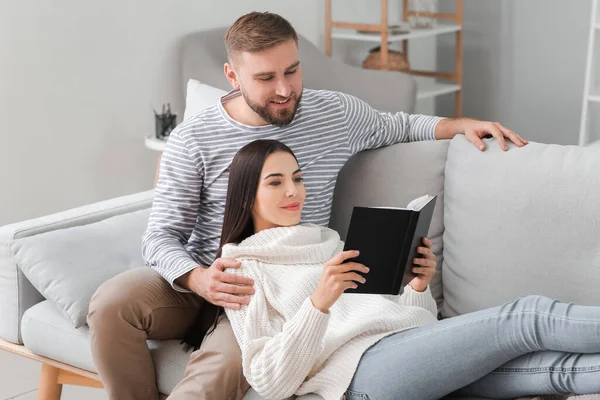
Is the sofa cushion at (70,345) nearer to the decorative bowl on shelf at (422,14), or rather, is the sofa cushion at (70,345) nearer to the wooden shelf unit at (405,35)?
the wooden shelf unit at (405,35)

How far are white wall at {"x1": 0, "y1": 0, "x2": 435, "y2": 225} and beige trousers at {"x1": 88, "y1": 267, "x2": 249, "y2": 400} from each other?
128 cm

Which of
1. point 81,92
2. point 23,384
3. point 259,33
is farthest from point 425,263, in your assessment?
point 81,92

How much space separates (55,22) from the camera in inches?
121

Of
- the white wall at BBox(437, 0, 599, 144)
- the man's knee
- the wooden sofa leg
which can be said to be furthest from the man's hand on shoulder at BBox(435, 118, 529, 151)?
the white wall at BBox(437, 0, 599, 144)

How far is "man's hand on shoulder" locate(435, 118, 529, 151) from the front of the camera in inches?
79.3

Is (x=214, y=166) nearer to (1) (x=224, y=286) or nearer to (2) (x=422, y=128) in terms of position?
(1) (x=224, y=286)

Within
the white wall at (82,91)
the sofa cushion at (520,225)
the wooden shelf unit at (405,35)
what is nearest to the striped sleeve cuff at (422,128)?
the sofa cushion at (520,225)

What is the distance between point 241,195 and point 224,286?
0.20 m

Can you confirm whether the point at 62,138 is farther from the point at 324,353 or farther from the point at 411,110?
the point at 324,353

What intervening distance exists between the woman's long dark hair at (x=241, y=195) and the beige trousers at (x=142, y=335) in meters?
0.06

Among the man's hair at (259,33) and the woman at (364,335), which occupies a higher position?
the man's hair at (259,33)

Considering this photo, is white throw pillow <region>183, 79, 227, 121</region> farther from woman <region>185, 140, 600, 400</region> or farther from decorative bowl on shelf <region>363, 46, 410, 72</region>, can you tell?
decorative bowl on shelf <region>363, 46, 410, 72</region>

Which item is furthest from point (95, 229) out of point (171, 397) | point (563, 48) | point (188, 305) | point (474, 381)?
point (563, 48)

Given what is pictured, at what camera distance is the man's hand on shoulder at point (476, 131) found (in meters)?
2.01
